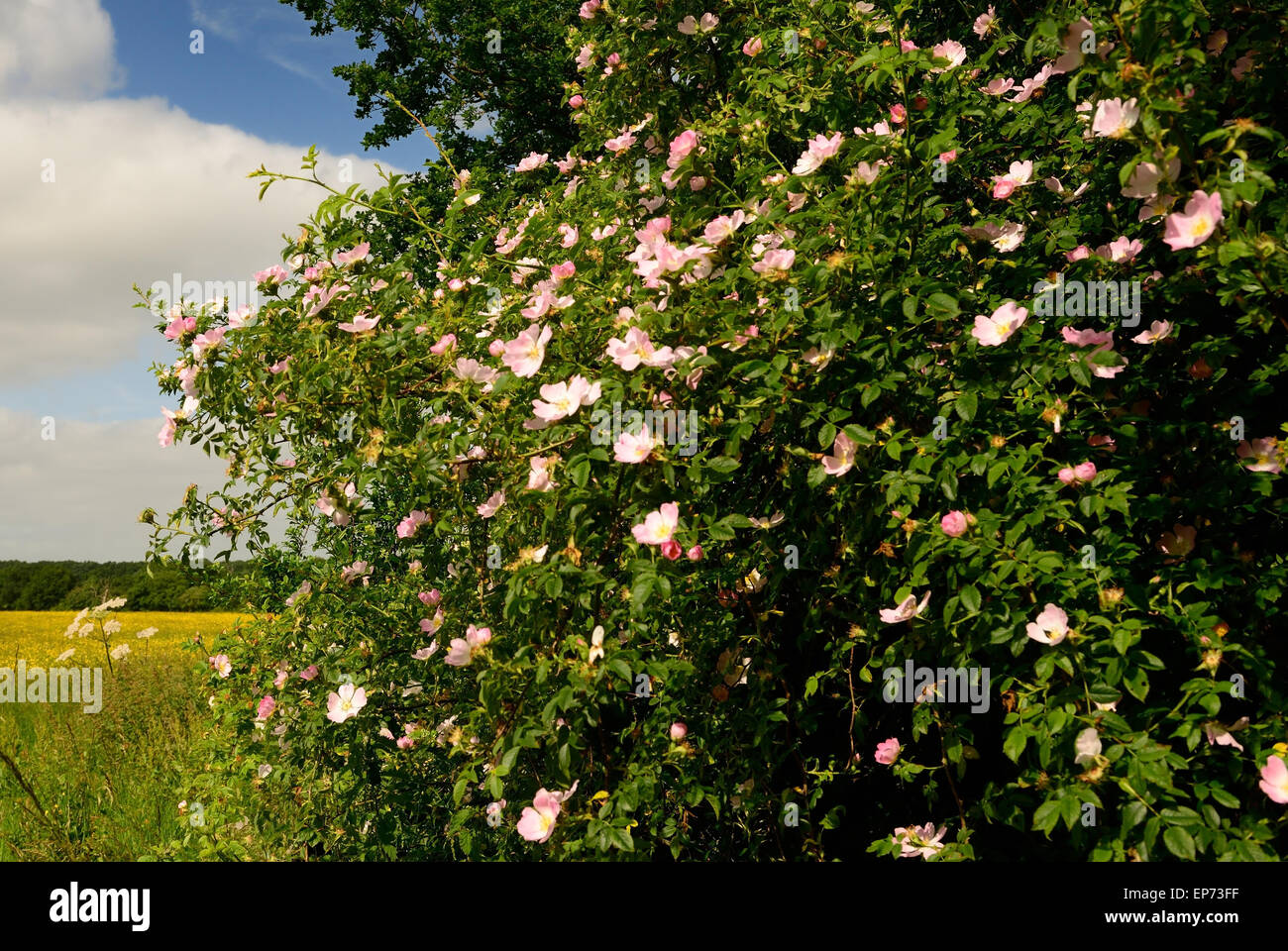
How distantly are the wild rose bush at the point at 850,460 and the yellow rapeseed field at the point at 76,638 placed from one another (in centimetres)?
360

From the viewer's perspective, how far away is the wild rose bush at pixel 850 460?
1.52 m

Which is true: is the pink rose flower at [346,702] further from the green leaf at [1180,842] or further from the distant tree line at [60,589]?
the distant tree line at [60,589]

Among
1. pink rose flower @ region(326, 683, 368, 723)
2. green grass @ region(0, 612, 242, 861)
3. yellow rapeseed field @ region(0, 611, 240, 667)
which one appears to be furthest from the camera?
yellow rapeseed field @ region(0, 611, 240, 667)

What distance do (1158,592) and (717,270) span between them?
111cm

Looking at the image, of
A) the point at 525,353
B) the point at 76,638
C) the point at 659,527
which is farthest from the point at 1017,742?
the point at 76,638

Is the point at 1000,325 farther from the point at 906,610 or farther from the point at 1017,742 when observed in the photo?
the point at 1017,742

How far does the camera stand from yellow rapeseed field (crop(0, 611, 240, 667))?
6.09 m

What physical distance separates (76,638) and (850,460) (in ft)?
27.8

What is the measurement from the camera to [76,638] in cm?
788

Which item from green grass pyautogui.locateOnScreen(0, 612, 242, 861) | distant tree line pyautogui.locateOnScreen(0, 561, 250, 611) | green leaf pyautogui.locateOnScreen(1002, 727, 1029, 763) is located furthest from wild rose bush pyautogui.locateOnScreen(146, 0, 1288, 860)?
distant tree line pyautogui.locateOnScreen(0, 561, 250, 611)

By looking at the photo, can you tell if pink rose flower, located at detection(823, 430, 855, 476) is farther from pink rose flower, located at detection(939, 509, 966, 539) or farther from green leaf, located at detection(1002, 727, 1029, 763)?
green leaf, located at detection(1002, 727, 1029, 763)

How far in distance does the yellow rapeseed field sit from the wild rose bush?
3595 mm
